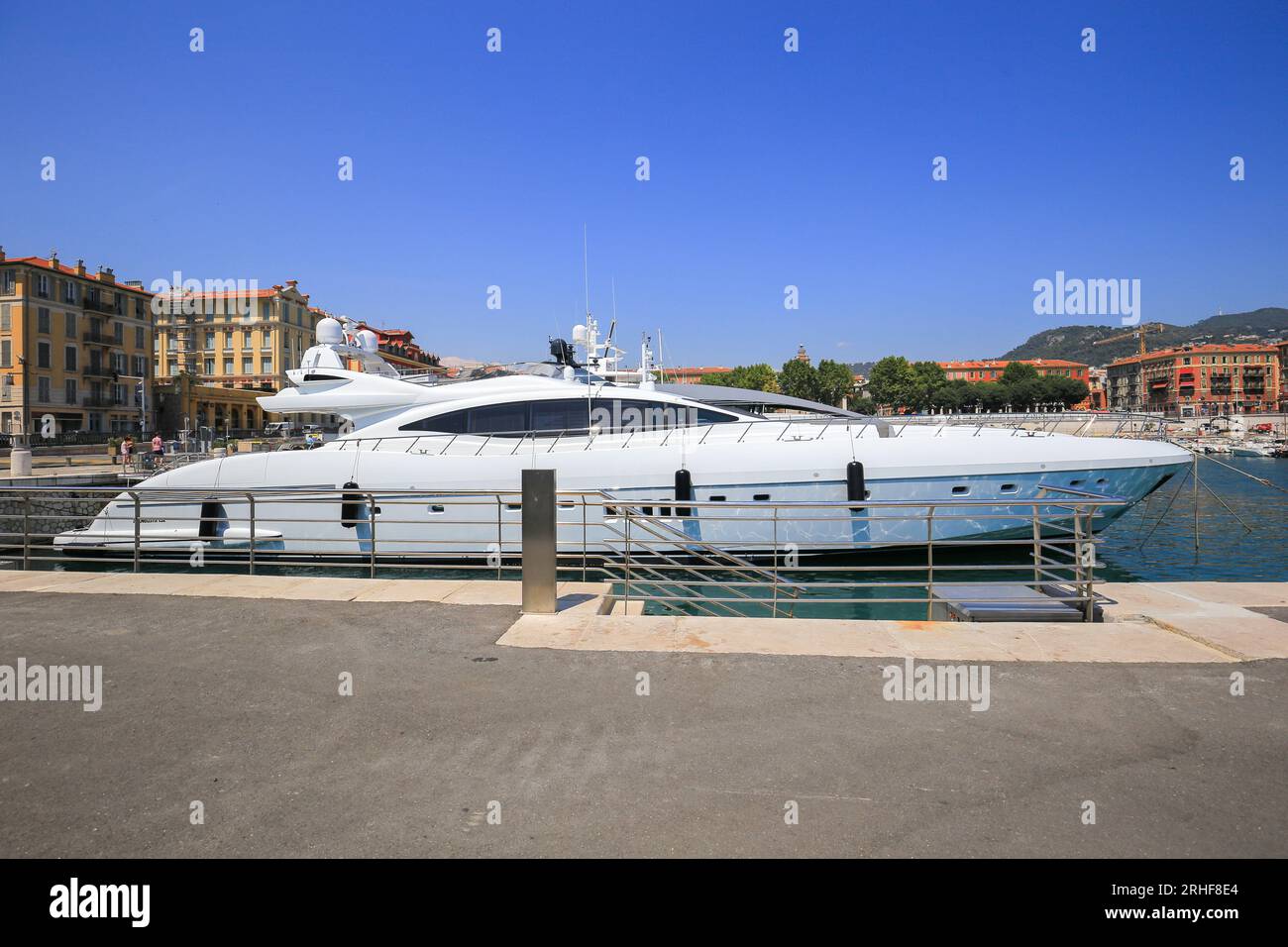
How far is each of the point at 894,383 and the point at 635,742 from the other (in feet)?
346

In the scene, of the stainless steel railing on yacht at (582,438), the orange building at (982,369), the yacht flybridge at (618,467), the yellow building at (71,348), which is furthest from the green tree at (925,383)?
the stainless steel railing on yacht at (582,438)

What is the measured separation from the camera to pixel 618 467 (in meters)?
11.7

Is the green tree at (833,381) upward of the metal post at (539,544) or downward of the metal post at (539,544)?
upward

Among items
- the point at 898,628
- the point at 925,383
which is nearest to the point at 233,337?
the point at 898,628

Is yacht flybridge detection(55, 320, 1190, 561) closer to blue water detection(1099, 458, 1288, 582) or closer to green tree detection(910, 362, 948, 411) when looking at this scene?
blue water detection(1099, 458, 1288, 582)

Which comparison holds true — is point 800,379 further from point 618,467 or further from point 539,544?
point 539,544

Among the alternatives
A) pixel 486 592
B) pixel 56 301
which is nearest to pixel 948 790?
pixel 486 592

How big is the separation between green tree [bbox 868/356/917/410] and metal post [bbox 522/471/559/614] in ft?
336

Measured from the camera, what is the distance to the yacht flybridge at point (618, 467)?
1134 centimetres

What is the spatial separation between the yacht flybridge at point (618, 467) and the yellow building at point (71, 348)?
43.5 m

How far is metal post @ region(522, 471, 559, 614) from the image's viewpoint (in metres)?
5.74

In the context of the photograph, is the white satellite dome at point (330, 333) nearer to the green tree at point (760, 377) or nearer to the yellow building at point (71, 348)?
the yellow building at point (71, 348)
